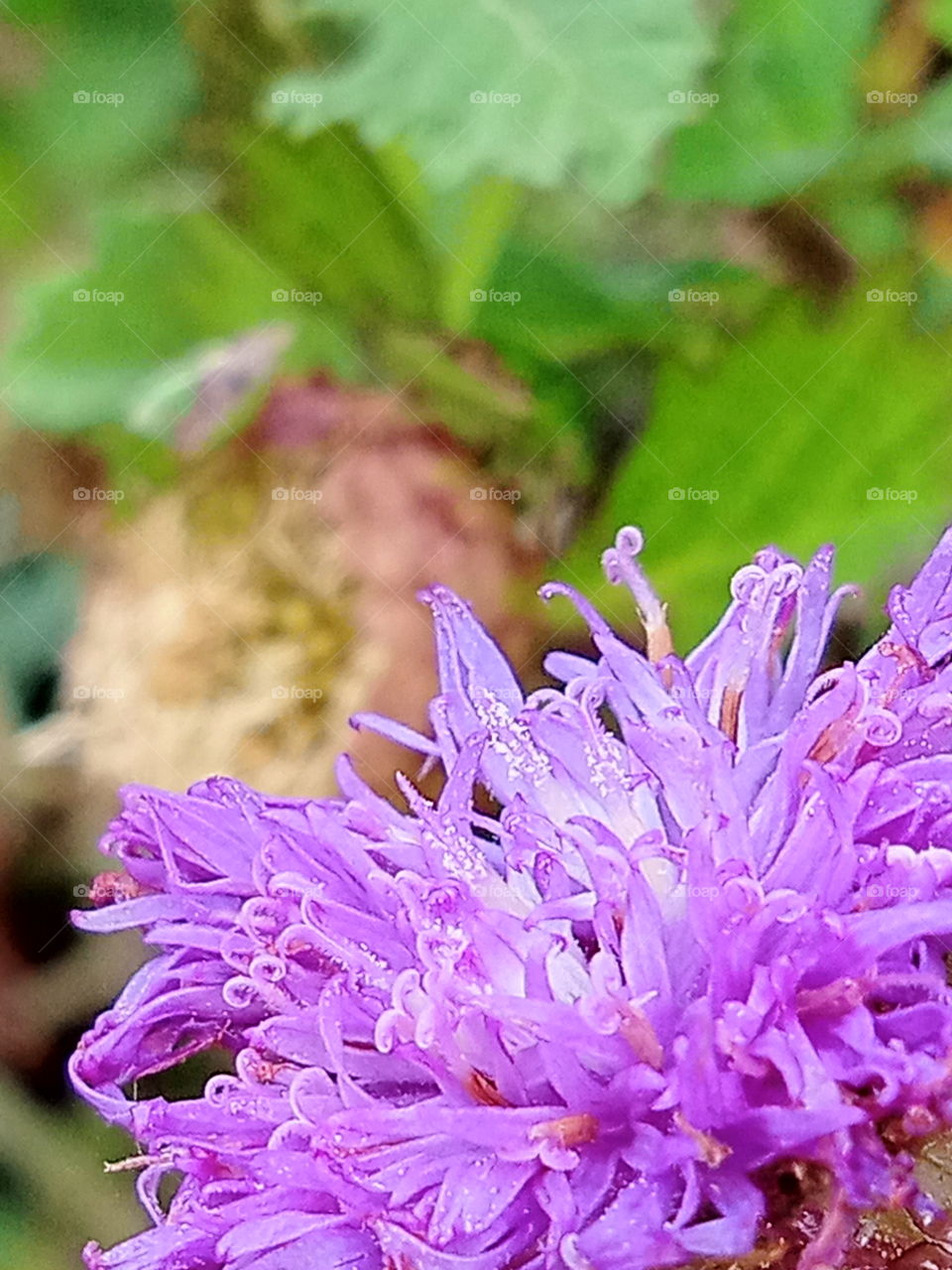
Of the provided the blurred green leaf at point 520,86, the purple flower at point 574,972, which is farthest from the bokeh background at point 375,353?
the purple flower at point 574,972

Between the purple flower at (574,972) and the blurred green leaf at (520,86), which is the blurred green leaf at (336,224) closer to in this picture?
the blurred green leaf at (520,86)

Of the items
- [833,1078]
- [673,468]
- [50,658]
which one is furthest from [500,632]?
[833,1078]

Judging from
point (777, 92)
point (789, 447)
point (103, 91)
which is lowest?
point (789, 447)

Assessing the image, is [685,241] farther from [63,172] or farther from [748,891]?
[748,891]

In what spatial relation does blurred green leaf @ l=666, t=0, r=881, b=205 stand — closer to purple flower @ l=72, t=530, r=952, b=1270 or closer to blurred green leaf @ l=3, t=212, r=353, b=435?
blurred green leaf @ l=3, t=212, r=353, b=435

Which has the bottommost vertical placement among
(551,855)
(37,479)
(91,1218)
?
(91,1218)

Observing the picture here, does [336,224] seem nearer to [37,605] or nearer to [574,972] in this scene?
[37,605]

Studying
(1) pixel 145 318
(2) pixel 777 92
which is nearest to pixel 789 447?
(2) pixel 777 92
